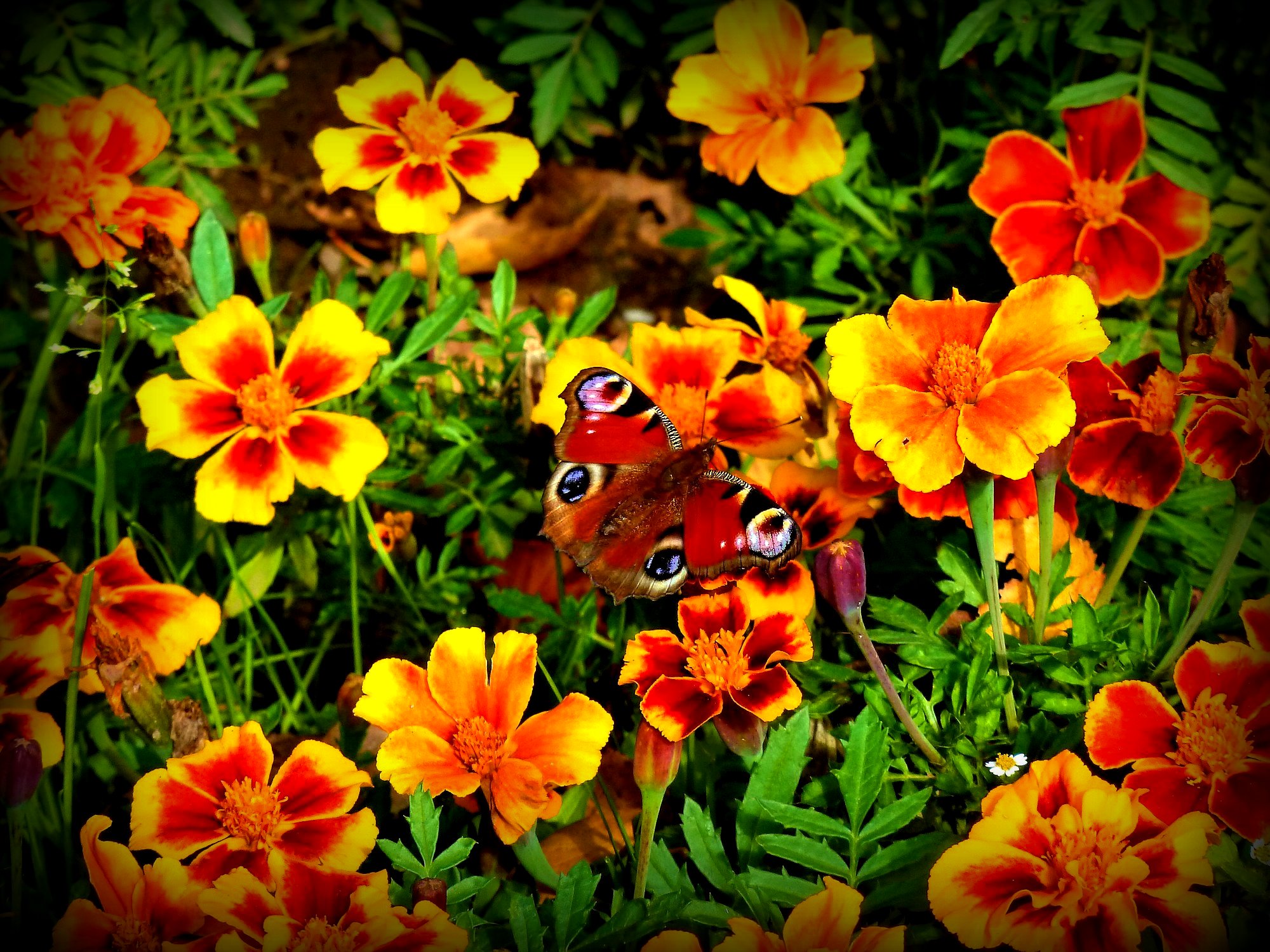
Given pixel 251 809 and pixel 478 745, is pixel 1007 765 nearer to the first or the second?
pixel 478 745

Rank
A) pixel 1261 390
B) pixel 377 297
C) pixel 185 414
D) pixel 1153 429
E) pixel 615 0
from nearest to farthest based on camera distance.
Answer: pixel 1261 390, pixel 1153 429, pixel 185 414, pixel 377 297, pixel 615 0

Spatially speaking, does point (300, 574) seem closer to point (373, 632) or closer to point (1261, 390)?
point (373, 632)

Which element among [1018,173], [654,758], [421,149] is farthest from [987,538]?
[421,149]

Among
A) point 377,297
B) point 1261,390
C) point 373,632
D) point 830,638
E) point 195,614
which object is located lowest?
point 373,632

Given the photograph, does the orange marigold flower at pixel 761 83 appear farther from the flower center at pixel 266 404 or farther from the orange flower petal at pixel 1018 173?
the flower center at pixel 266 404

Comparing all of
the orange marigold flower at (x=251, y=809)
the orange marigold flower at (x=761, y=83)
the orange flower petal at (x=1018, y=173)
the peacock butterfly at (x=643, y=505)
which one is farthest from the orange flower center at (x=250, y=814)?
the orange flower petal at (x=1018, y=173)

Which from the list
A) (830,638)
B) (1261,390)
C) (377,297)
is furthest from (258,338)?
(1261,390)
